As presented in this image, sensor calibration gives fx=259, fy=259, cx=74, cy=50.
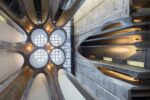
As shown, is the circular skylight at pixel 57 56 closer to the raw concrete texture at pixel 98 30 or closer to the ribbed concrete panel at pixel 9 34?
the raw concrete texture at pixel 98 30

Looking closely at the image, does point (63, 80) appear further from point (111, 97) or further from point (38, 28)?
point (111, 97)

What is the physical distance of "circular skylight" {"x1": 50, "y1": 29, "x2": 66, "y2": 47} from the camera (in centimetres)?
406

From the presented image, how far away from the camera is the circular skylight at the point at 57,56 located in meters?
4.06

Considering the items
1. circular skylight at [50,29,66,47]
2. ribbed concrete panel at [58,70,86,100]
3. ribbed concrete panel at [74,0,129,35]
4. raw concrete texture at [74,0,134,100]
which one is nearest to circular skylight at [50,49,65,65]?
circular skylight at [50,29,66,47]

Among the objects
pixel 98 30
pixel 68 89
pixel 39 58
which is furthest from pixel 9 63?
pixel 98 30

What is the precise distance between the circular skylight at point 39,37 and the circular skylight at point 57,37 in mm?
149

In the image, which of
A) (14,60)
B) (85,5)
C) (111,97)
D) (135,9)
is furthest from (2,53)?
(85,5)

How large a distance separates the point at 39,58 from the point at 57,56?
0.44 metres

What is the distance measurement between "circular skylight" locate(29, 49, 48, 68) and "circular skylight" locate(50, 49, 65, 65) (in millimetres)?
123

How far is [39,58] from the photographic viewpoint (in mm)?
3879

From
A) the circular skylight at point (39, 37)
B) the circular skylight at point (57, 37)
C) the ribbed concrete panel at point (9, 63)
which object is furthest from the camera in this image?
the circular skylight at point (57, 37)

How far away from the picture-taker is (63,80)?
3.68 metres

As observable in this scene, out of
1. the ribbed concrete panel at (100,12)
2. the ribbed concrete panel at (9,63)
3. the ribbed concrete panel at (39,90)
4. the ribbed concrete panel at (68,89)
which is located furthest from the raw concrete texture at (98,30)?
the ribbed concrete panel at (9,63)

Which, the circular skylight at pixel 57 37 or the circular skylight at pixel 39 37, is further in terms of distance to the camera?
the circular skylight at pixel 57 37
